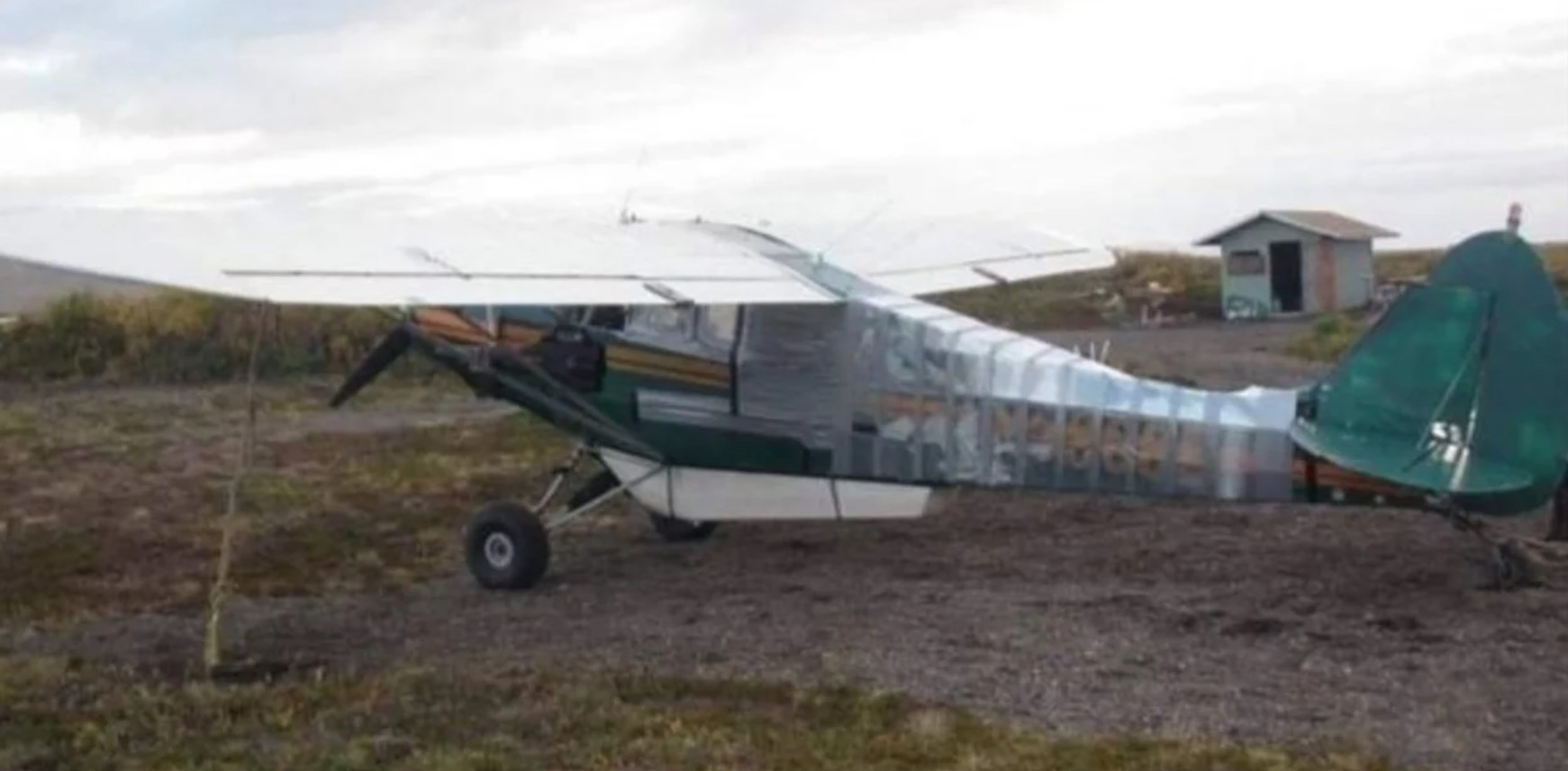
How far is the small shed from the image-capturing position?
39.9 m

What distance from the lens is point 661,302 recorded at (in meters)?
10.5

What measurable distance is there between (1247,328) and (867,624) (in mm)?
27540

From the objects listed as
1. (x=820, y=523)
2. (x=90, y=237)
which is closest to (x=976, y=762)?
(x=90, y=237)

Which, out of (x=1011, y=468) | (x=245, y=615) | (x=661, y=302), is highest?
(x=661, y=302)

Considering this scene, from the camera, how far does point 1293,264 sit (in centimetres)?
4069

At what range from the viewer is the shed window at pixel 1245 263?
134ft

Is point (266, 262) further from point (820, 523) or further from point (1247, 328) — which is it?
point (1247, 328)

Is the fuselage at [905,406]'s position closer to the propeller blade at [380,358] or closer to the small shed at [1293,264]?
the propeller blade at [380,358]

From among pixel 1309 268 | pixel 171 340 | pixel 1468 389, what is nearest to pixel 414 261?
pixel 1468 389

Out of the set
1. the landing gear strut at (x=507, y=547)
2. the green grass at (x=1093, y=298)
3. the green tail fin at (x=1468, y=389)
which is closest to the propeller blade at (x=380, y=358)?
the landing gear strut at (x=507, y=547)

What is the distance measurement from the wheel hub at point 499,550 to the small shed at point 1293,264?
31.2 meters

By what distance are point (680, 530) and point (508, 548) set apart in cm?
180

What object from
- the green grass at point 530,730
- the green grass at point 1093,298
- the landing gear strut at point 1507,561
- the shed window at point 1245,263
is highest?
the shed window at point 1245,263

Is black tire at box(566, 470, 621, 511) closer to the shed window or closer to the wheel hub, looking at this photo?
the wheel hub
